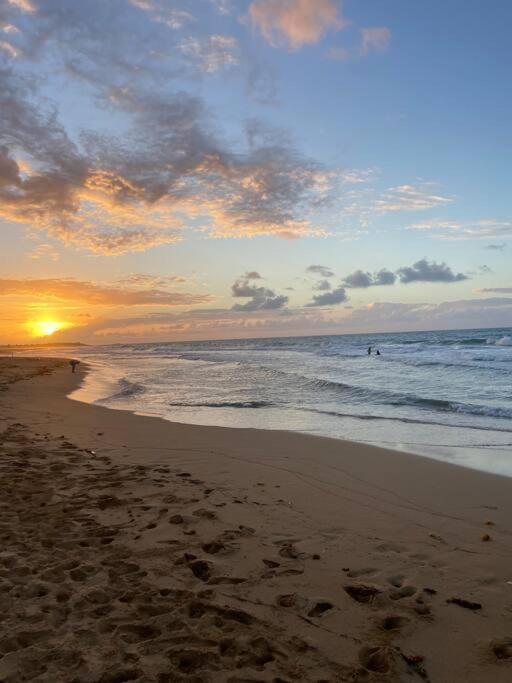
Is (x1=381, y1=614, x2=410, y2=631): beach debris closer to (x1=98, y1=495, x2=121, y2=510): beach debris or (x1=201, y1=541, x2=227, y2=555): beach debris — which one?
(x1=201, y1=541, x2=227, y2=555): beach debris

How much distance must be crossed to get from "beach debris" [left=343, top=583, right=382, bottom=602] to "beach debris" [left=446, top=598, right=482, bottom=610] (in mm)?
543

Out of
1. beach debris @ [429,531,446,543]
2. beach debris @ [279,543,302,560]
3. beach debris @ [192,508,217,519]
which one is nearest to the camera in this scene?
beach debris @ [279,543,302,560]

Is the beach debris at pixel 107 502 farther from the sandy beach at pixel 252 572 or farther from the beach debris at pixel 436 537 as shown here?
the beach debris at pixel 436 537

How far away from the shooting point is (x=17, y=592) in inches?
143

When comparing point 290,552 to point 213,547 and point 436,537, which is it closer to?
point 213,547

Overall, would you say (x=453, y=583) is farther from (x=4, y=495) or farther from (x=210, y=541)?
(x=4, y=495)

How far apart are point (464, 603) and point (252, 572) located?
172cm

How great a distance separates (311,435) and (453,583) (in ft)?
22.6

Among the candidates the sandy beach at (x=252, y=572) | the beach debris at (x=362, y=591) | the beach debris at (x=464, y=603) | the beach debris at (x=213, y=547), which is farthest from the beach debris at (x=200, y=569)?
the beach debris at (x=464, y=603)

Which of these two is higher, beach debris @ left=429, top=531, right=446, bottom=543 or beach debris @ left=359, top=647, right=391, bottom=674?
beach debris @ left=359, top=647, right=391, bottom=674

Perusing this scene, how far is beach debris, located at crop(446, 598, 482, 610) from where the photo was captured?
3.57 metres

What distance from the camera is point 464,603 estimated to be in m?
3.62

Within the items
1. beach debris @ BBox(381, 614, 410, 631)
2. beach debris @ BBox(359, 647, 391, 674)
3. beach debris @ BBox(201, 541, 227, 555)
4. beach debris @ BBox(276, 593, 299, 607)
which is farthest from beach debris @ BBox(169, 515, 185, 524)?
beach debris @ BBox(359, 647, 391, 674)

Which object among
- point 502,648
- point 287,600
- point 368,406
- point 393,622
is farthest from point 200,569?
point 368,406
